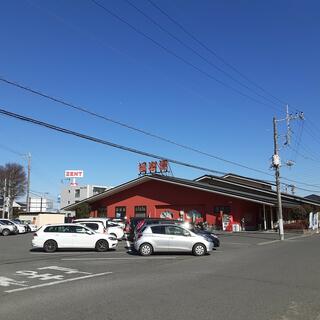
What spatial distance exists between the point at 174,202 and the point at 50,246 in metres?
29.5

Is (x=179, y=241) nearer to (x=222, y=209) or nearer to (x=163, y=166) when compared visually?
(x=222, y=209)

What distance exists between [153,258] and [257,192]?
135ft

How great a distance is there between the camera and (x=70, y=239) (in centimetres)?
2289

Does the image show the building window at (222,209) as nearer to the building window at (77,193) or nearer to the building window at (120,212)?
the building window at (120,212)

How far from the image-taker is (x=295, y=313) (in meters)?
8.34

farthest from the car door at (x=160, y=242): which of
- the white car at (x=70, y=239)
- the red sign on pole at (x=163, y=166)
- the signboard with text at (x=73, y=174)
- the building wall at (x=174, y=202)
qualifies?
the signboard with text at (x=73, y=174)

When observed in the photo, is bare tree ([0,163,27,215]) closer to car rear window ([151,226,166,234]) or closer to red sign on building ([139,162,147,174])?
red sign on building ([139,162,147,174])

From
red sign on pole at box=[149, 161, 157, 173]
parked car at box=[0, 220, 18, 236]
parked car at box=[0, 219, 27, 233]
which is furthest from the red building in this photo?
parked car at box=[0, 220, 18, 236]

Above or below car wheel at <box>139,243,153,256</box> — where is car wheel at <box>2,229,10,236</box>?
A: above

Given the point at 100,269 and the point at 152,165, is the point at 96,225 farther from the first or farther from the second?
the point at 152,165

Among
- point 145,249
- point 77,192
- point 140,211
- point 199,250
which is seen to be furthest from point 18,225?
point 77,192

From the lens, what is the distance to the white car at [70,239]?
2283 cm

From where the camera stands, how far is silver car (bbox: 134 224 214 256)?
20781 mm

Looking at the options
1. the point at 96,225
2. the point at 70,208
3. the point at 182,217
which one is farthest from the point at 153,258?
the point at 70,208
